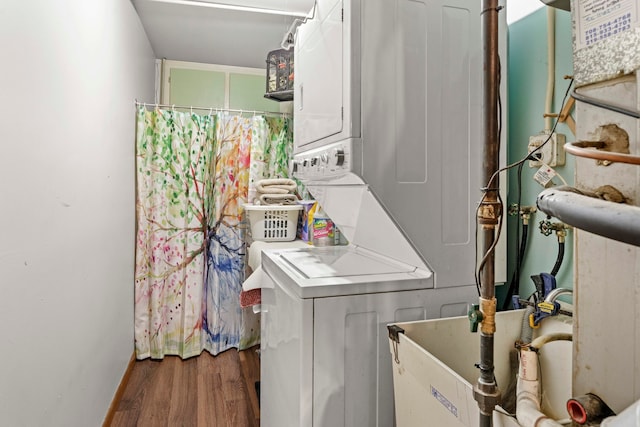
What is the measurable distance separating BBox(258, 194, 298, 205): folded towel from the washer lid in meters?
1.09

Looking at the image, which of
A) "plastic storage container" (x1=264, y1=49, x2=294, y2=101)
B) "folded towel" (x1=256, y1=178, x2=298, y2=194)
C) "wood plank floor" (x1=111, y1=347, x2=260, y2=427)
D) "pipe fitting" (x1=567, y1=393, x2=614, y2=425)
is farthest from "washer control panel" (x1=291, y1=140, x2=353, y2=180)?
"wood plank floor" (x1=111, y1=347, x2=260, y2=427)

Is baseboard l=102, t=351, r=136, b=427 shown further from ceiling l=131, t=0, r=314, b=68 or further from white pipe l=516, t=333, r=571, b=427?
ceiling l=131, t=0, r=314, b=68

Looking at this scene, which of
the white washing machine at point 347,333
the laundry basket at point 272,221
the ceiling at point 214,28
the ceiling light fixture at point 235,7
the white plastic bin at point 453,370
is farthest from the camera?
the laundry basket at point 272,221

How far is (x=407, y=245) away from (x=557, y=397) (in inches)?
25.7

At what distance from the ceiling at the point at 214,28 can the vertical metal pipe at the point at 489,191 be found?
7.29 ft

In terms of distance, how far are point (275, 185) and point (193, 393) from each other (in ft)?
5.24

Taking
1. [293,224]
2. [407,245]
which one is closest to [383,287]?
[407,245]

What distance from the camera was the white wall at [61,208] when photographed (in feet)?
3.99

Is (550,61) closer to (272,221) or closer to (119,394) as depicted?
(272,221)

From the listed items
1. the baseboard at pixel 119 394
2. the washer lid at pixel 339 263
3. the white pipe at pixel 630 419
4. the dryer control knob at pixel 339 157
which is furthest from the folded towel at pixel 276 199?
the white pipe at pixel 630 419

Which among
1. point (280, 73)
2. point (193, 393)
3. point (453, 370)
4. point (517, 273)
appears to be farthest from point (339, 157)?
point (193, 393)

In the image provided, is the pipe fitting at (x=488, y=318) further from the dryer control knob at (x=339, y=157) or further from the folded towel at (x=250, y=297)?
the folded towel at (x=250, y=297)

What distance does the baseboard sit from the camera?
7.54 ft

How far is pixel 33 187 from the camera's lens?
1354 millimetres
